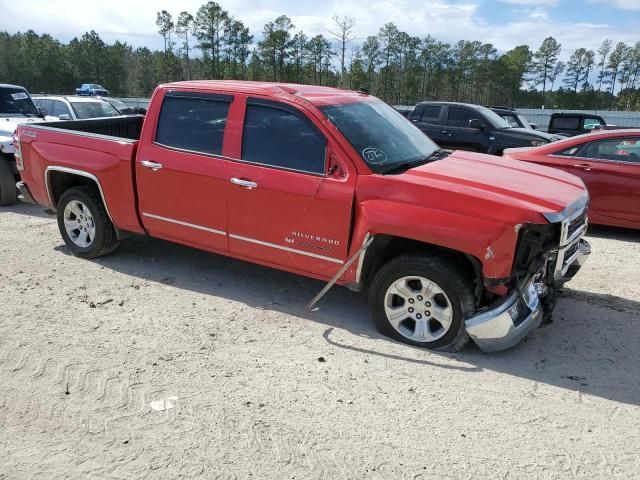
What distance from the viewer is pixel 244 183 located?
4.67 m

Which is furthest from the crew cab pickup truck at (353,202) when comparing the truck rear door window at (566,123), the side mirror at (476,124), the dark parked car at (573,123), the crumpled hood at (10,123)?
the truck rear door window at (566,123)

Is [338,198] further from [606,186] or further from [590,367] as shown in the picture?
[606,186]

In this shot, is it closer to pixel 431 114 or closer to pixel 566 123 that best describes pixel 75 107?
pixel 431 114

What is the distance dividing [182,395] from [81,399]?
2.02ft

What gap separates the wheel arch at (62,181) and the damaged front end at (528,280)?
3.86 m

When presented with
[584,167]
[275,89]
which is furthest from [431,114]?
[275,89]

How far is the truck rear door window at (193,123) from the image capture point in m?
4.92

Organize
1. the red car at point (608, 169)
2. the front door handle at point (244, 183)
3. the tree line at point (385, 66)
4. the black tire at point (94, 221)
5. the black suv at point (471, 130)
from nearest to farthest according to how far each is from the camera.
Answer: the front door handle at point (244, 183) < the black tire at point (94, 221) < the red car at point (608, 169) < the black suv at point (471, 130) < the tree line at point (385, 66)

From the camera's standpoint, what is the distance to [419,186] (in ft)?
13.3

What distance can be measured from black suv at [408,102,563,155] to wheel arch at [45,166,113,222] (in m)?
8.53

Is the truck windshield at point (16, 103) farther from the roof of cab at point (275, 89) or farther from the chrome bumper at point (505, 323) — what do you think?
the chrome bumper at point (505, 323)

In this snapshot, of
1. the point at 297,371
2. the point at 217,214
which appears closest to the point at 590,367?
the point at 297,371

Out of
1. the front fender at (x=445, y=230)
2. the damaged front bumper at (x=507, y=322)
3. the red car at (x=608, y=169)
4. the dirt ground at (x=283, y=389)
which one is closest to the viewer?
the dirt ground at (x=283, y=389)

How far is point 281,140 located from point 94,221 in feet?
8.16
